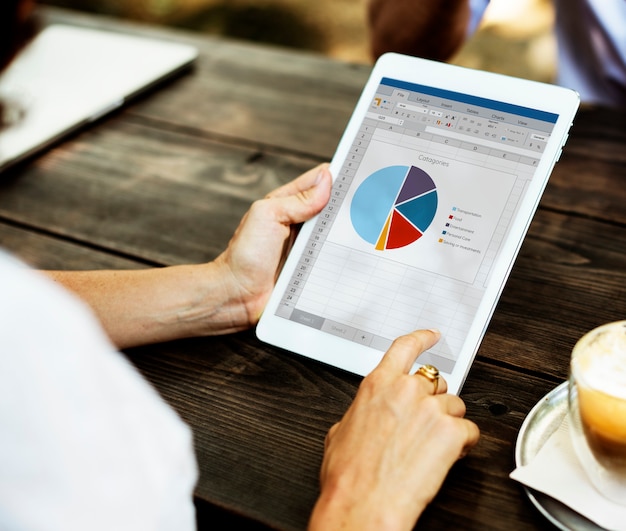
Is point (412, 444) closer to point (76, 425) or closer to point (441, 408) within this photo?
point (441, 408)

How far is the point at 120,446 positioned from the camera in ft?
1.38

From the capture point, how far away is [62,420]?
0.39 meters

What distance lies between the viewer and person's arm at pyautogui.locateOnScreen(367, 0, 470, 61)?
1370mm

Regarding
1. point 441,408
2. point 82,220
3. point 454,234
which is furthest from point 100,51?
point 441,408

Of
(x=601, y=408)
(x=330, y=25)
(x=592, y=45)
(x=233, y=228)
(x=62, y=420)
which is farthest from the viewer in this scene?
(x=330, y=25)

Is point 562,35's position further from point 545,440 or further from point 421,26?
point 545,440

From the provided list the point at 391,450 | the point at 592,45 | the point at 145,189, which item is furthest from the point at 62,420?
the point at 592,45

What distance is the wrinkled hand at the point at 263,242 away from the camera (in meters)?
0.78

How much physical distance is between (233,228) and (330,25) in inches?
90.5

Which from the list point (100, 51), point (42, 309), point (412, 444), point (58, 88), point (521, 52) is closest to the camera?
point (42, 309)

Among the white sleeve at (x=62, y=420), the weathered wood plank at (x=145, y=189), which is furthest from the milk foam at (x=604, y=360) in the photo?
the weathered wood plank at (x=145, y=189)

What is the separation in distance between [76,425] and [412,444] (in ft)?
0.97

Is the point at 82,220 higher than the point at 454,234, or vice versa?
the point at 454,234

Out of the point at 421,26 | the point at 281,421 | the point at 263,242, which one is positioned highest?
the point at 421,26
